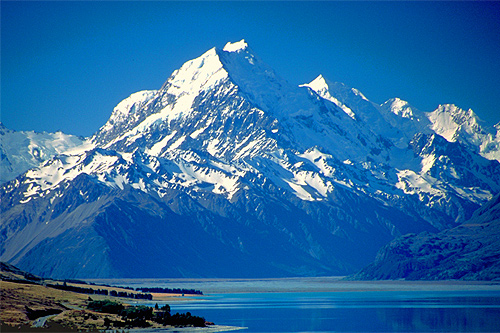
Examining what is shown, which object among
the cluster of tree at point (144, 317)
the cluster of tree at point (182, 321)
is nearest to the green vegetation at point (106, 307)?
the cluster of tree at point (144, 317)

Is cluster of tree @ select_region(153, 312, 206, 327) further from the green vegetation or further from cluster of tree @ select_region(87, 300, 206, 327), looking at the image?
the green vegetation

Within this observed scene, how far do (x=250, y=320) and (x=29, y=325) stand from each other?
204ft

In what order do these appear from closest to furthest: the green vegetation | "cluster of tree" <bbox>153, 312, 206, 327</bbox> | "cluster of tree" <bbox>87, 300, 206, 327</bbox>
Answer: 1. "cluster of tree" <bbox>87, 300, 206, 327</bbox>
2. "cluster of tree" <bbox>153, 312, 206, 327</bbox>
3. the green vegetation

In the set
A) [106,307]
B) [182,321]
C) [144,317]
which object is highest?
[106,307]

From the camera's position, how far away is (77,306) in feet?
640

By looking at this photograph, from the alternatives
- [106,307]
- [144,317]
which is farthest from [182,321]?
[106,307]

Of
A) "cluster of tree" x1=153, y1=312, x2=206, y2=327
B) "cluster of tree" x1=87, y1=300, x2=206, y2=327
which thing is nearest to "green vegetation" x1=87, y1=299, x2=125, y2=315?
"cluster of tree" x1=87, y1=300, x2=206, y2=327

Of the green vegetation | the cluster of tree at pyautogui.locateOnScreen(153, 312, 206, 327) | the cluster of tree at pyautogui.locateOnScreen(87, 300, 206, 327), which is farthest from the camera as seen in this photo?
the green vegetation

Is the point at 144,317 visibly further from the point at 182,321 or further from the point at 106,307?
the point at 106,307

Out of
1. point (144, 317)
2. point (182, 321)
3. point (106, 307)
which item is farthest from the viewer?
point (106, 307)

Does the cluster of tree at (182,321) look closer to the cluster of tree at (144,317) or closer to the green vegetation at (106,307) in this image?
the cluster of tree at (144,317)

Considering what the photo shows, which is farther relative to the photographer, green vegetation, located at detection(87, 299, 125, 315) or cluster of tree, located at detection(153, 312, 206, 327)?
green vegetation, located at detection(87, 299, 125, 315)

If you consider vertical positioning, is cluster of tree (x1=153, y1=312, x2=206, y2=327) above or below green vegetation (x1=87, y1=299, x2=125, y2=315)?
below

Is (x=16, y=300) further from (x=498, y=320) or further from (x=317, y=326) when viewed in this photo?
(x=498, y=320)
